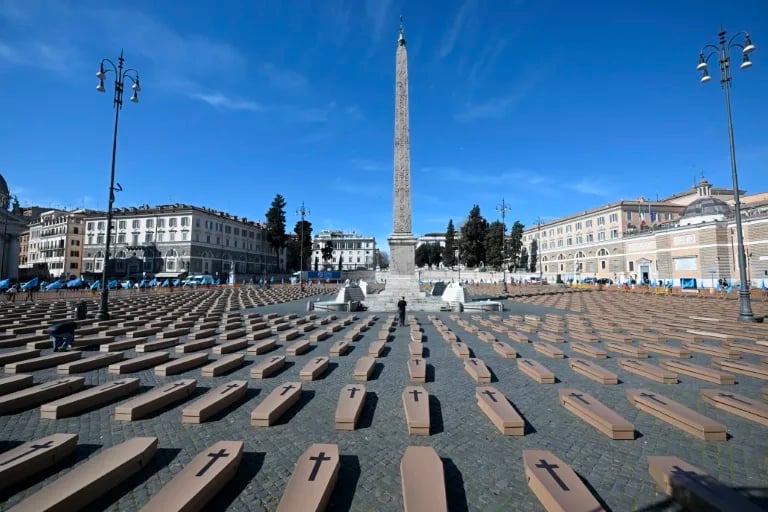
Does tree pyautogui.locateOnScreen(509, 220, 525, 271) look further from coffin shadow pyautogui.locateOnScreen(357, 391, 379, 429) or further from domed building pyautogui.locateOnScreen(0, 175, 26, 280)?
domed building pyautogui.locateOnScreen(0, 175, 26, 280)

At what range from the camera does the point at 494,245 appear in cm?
7219

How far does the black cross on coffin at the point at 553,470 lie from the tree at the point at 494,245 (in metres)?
69.9

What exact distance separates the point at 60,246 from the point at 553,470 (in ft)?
331

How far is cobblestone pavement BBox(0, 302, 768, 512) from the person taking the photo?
370 centimetres

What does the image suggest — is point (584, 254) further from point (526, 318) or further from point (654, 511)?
point (654, 511)

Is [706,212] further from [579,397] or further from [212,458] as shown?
[212,458]

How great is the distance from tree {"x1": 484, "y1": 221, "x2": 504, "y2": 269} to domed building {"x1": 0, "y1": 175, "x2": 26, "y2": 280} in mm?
80857

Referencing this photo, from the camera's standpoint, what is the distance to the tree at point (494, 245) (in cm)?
7138

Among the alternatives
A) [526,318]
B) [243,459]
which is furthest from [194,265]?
[243,459]

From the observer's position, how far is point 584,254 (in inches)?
2810

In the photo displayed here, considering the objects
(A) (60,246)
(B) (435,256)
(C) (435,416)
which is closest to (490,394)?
(C) (435,416)

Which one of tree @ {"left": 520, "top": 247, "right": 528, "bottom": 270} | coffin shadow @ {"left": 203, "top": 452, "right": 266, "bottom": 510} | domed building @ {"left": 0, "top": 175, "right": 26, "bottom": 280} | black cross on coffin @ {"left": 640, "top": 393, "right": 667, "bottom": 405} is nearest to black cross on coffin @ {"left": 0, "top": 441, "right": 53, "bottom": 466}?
coffin shadow @ {"left": 203, "top": 452, "right": 266, "bottom": 510}

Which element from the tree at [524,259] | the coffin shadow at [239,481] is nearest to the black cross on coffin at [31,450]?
the coffin shadow at [239,481]

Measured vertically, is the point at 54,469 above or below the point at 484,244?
below
